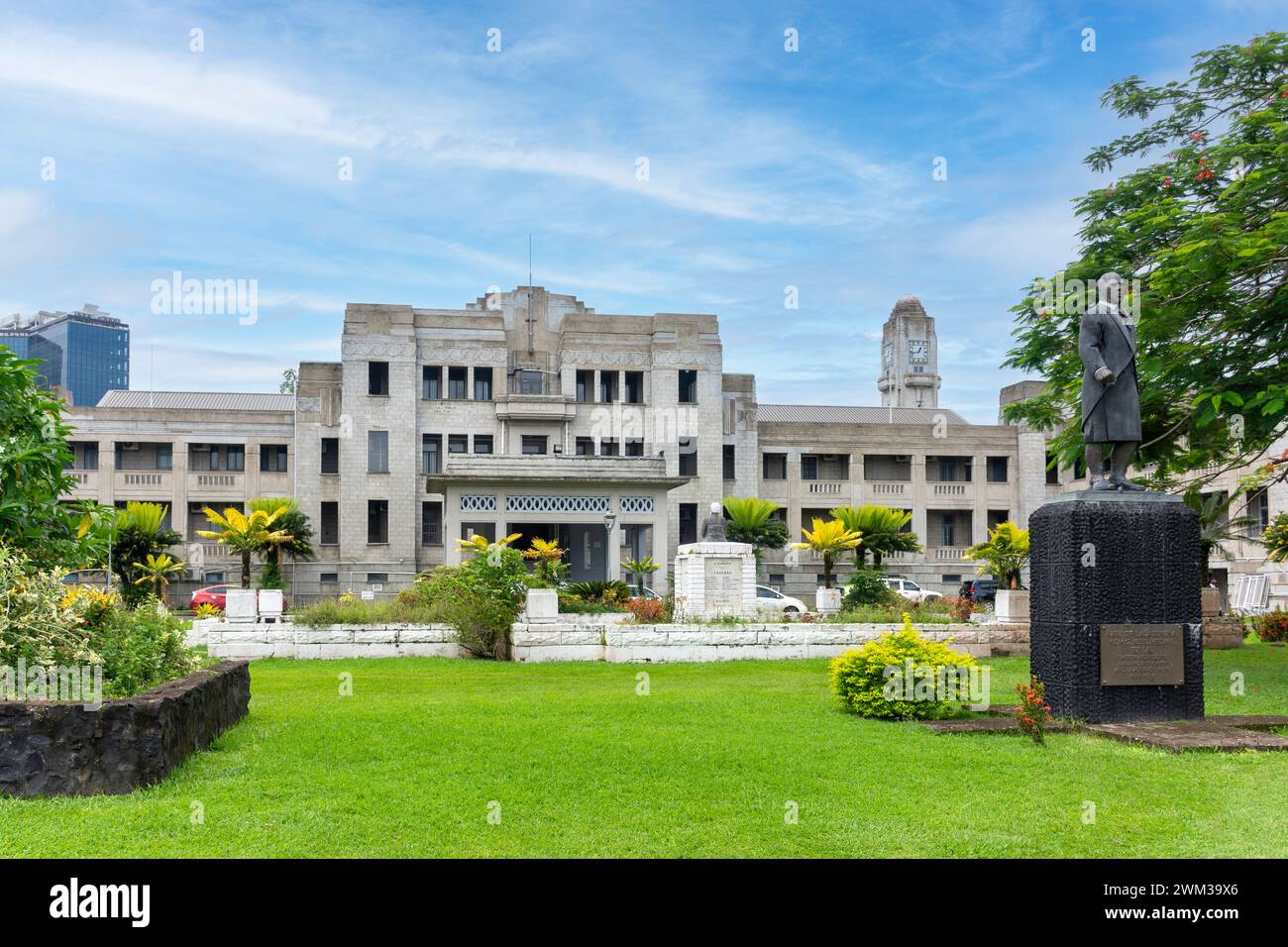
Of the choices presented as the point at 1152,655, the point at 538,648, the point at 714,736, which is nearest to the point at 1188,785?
the point at 1152,655

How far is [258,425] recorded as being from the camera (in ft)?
163

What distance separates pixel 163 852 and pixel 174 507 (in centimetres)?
4529

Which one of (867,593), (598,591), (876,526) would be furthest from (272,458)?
(867,593)

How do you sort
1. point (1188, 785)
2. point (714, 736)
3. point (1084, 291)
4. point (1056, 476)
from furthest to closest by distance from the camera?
point (1056, 476) < point (1084, 291) < point (714, 736) < point (1188, 785)

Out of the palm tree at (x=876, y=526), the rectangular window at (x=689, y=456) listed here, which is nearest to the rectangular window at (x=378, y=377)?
the rectangular window at (x=689, y=456)

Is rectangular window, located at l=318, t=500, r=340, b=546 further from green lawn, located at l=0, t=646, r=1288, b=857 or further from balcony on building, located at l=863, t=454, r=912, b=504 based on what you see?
green lawn, located at l=0, t=646, r=1288, b=857

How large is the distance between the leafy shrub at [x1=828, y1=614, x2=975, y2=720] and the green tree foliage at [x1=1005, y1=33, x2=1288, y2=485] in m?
5.52

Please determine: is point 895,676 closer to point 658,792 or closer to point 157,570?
point 658,792

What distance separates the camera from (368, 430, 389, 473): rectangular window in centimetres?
4788

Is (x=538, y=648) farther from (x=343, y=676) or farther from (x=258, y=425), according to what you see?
(x=258, y=425)

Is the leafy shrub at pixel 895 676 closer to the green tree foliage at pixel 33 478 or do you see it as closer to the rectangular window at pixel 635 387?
the green tree foliage at pixel 33 478

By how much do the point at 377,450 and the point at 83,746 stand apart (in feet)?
132

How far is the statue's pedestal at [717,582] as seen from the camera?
24.6 meters

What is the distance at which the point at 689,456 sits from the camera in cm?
4966
